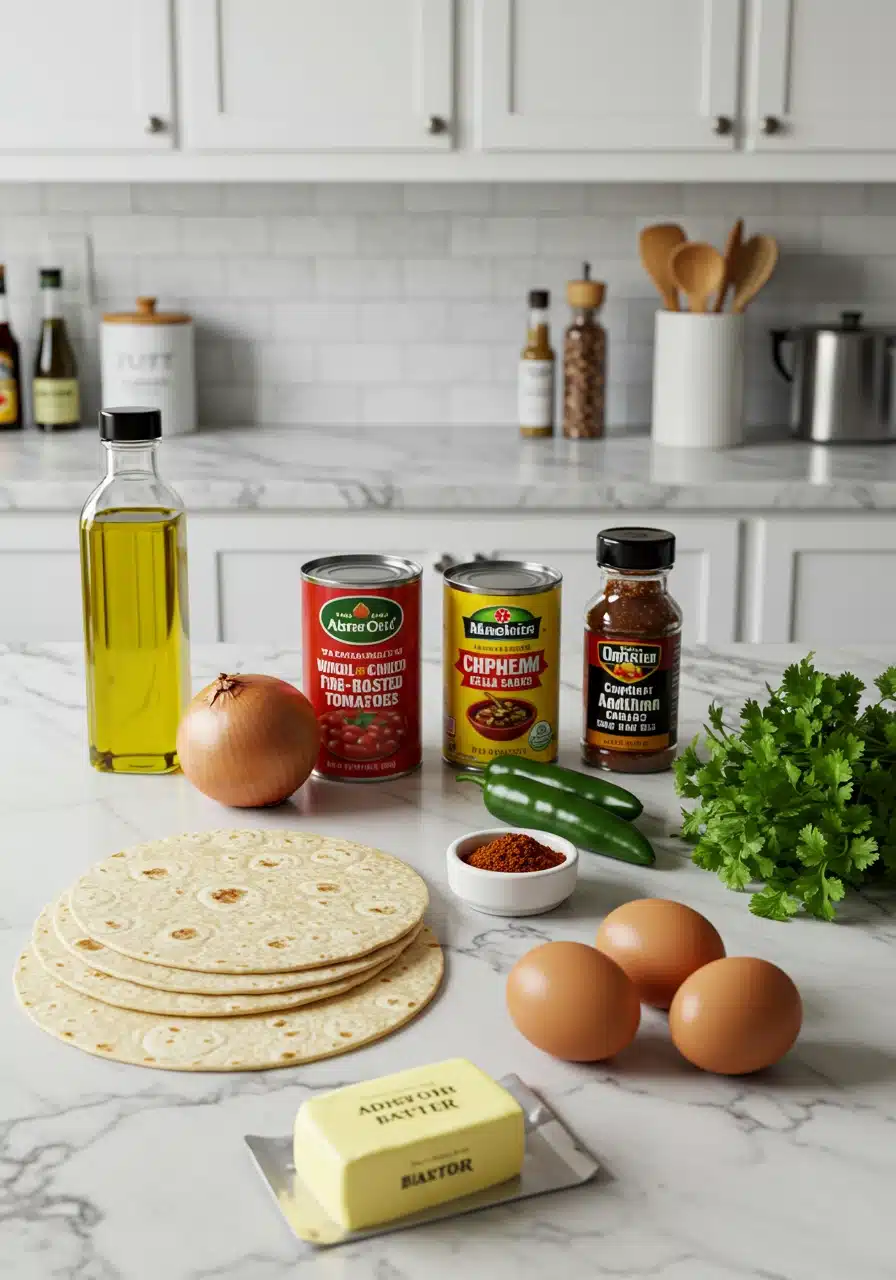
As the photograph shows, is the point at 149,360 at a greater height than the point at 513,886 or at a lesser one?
greater

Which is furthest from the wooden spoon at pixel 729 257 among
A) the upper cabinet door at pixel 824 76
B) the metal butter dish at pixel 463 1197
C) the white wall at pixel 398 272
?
the metal butter dish at pixel 463 1197

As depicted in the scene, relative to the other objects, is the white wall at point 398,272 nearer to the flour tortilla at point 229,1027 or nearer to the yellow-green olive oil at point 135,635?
the yellow-green olive oil at point 135,635

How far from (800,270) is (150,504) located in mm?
2381

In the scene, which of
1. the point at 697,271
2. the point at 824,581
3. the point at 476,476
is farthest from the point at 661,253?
the point at 824,581

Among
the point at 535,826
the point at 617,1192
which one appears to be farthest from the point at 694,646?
the point at 617,1192

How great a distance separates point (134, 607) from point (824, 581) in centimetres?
171

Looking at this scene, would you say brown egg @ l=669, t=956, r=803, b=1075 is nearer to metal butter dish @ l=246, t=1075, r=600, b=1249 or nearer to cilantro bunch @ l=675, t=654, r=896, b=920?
metal butter dish @ l=246, t=1075, r=600, b=1249

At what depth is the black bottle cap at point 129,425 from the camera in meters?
1.21

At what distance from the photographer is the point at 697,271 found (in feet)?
9.73

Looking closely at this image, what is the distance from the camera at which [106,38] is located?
278 centimetres

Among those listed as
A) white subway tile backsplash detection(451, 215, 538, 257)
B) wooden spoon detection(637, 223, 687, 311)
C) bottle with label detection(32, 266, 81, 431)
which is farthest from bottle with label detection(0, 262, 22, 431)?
wooden spoon detection(637, 223, 687, 311)

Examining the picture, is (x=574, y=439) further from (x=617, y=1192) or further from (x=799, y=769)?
(x=617, y=1192)

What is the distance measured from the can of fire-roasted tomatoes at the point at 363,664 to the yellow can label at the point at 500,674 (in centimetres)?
4

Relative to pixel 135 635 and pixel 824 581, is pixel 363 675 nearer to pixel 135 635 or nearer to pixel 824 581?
pixel 135 635
